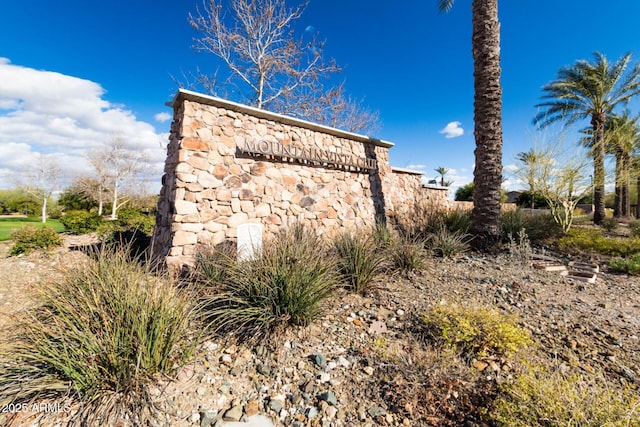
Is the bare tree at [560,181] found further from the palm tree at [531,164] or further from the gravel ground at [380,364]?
the gravel ground at [380,364]

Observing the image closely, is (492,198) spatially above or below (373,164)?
below

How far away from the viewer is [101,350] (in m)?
1.92

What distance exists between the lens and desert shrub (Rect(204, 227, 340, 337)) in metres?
2.78

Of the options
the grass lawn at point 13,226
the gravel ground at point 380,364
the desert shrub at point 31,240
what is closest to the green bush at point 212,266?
the gravel ground at point 380,364

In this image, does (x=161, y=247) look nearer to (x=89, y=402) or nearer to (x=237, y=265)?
(x=237, y=265)

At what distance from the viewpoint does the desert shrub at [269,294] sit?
2.78 m

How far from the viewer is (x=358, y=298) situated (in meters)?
3.78

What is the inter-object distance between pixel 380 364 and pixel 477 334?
1032 millimetres

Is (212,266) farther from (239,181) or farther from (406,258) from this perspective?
(406,258)

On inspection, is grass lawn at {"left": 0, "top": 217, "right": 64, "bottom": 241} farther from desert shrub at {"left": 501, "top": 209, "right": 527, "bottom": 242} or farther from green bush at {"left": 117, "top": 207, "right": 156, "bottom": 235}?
desert shrub at {"left": 501, "top": 209, "right": 527, "bottom": 242}

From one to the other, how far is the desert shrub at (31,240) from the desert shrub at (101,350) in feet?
19.8

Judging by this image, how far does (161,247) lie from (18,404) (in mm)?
3423

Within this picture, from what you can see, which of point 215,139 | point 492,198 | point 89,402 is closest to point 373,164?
point 492,198

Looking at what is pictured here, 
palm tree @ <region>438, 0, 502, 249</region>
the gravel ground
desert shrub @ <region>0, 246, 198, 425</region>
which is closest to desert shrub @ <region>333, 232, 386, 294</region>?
the gravel ground
